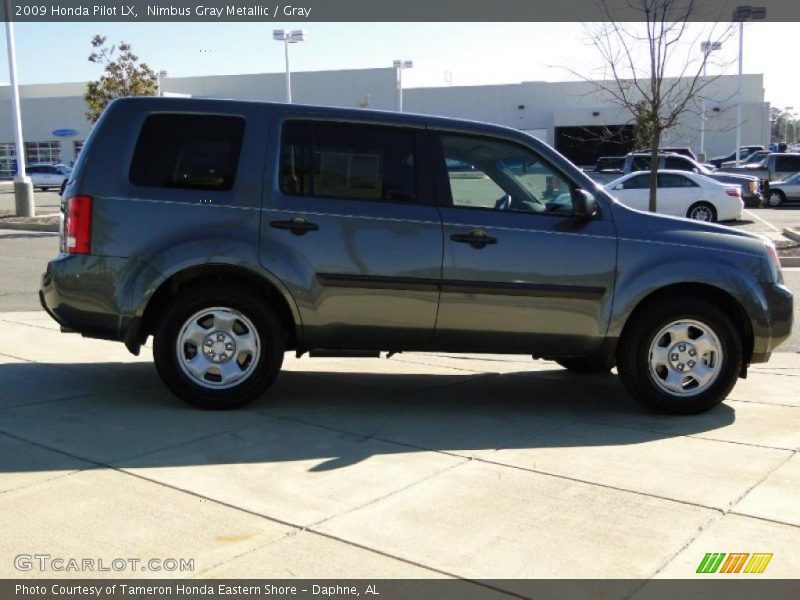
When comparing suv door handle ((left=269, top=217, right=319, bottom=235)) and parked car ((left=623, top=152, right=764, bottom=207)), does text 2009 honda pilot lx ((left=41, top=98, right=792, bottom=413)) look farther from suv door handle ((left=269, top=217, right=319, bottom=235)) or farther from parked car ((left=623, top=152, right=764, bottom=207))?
parked car ((left=623, top=152, right=764, bottom=207))

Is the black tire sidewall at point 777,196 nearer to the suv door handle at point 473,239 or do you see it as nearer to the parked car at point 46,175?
the suv door handle at point 473,239

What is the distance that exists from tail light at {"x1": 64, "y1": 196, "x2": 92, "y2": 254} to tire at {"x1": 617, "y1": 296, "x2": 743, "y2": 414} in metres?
3.54

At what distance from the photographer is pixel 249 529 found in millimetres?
4039

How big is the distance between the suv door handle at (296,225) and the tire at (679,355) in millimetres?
2208

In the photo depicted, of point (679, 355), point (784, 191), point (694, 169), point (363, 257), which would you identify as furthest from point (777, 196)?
point (363, 257)

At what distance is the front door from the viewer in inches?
233

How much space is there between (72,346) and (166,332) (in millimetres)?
2821

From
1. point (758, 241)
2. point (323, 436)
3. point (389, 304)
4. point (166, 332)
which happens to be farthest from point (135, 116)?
point (758, 241)

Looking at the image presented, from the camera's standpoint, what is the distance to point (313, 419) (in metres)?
5.89

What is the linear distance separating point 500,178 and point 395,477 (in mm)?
2272

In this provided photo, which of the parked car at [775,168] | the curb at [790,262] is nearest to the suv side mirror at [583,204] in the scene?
the curb at [790,262]
